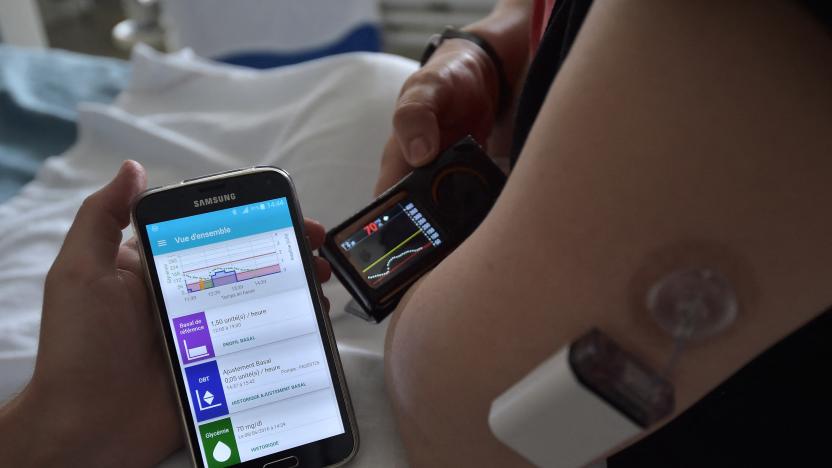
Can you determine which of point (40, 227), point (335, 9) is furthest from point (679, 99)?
point (335, 9)

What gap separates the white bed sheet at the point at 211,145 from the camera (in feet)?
2.44

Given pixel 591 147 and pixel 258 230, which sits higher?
pixel 591 147

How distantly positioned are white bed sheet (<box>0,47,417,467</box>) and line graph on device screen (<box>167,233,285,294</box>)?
0.11 m

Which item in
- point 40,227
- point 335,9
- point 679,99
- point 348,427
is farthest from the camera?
point 335,9

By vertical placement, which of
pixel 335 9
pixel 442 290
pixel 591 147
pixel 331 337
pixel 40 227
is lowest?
pixel 335 9

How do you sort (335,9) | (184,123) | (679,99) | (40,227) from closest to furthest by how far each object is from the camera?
1. (679,99)
2. (40,227)
3. (184,123)
4. (335,9)

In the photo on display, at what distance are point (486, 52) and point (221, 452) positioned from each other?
19.9 inches

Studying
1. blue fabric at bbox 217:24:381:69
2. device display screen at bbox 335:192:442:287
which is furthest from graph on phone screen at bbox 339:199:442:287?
blue fabric at bbox 217:24:381:69

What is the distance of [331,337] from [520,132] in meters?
0.22

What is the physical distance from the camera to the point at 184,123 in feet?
3.18

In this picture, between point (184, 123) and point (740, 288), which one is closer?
point (740, 288)

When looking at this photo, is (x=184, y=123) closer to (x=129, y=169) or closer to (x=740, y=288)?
(x=129, y=169)

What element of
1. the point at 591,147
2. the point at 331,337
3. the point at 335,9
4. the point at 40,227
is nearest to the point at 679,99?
the point at 591,147

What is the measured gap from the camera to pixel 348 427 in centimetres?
56
